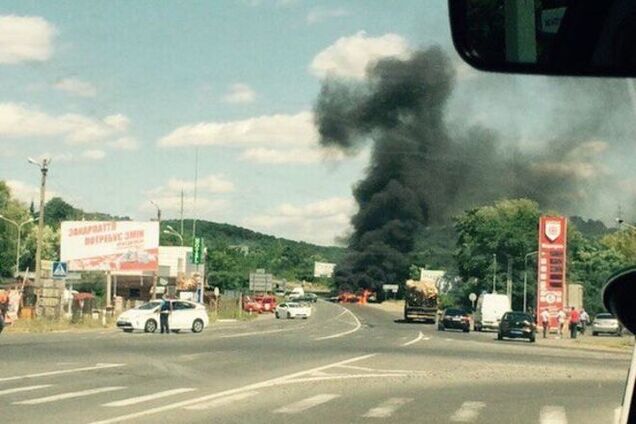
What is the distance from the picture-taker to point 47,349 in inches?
1156

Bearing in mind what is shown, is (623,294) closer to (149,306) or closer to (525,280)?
(149,306)

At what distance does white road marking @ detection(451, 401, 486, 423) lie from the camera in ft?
44.3

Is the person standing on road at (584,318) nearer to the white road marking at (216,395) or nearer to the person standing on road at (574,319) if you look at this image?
the person standing on road at (574,319)

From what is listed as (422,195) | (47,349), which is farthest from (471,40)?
(422,195)

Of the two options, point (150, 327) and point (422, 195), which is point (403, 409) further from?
point (422, 195)

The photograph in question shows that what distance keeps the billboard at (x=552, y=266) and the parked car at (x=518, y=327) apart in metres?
13.9

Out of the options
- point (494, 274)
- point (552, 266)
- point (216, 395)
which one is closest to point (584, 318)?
point (552, 266)

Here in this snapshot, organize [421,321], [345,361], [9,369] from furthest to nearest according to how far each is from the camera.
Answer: [421,321], [345,361], [9,369]

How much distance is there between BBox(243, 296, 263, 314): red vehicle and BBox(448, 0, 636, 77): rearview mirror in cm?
10524

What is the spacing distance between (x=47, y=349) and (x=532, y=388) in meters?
14.4

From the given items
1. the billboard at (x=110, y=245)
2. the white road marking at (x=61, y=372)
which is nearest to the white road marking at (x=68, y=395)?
the white road marking at (x=61, y=372)

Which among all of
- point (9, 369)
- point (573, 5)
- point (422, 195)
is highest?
point (422, 195)

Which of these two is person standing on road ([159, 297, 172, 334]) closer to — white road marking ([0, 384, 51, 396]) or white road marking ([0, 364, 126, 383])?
white road marking ([0, 364, 126, 383])

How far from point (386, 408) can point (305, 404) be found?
1101mm
